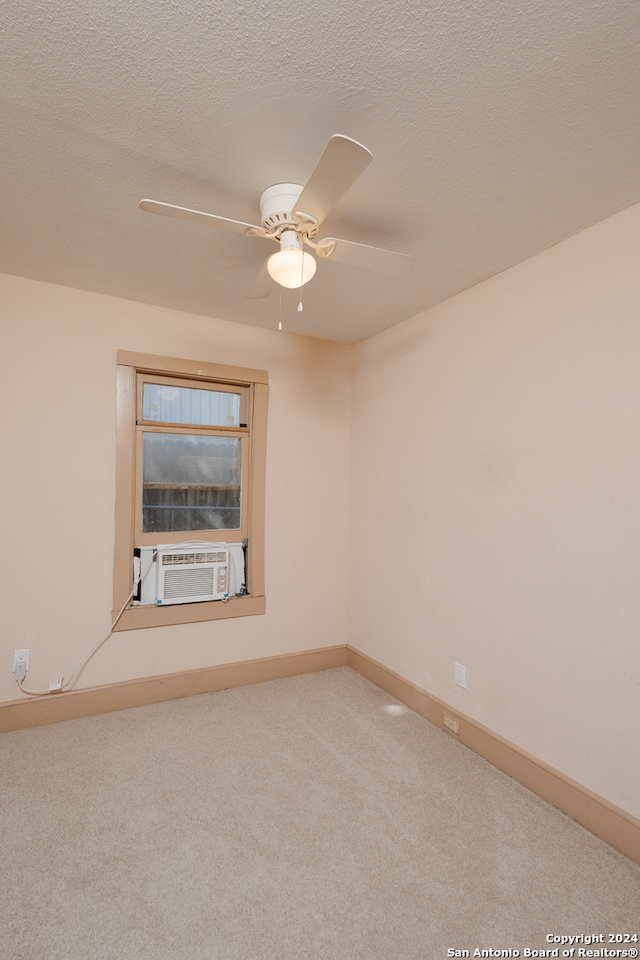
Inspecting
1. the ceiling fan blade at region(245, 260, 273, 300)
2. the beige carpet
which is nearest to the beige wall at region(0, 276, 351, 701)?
the beige carpet

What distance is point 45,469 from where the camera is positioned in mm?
2564

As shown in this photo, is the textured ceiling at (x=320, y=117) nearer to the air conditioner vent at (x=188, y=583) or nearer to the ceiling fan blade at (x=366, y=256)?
the ceiling fan blade at (x=366, y=256)

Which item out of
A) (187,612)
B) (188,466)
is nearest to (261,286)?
(188,466)

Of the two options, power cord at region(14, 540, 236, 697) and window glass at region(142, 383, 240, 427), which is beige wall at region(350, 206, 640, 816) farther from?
power cord at region(14, 540, 236, 697)

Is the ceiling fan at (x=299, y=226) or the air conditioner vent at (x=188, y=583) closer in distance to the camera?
the ceiling fan at (x=299, y=226)

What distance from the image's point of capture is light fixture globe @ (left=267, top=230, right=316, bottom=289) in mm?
1546

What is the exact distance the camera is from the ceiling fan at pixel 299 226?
1.32 metres

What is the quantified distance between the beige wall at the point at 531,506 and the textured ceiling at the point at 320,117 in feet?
1.07

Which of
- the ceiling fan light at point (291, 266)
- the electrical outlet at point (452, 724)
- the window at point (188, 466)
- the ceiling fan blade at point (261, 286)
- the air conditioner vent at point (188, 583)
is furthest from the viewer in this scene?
the air conditioner vent at point (188, 583)

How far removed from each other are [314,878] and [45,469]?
2.32 m

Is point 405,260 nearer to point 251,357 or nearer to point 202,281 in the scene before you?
point 202,281

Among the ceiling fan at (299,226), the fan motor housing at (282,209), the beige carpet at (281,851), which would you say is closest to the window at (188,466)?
the beige carpet at (281,851)

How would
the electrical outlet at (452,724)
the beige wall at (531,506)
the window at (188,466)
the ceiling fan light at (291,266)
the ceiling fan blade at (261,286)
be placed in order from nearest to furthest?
the ceiling fan light at (291,266)
the beige wall at (531,506)
the ceiling fan blade at (261,286)
the electrical outlet at (452,724)
the window at (188,466)

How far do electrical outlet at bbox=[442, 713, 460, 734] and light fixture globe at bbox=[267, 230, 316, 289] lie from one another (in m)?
2.29
